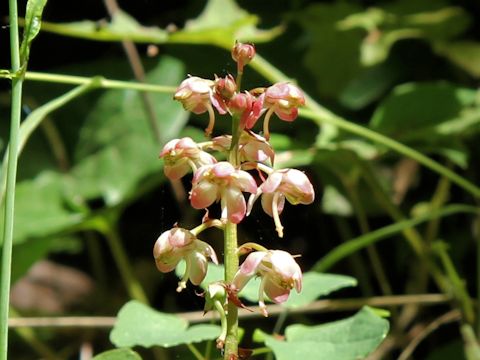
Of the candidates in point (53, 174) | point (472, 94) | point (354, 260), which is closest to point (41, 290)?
point (53, 174)

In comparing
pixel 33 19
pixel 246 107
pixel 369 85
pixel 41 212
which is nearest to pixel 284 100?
pixel 246 107

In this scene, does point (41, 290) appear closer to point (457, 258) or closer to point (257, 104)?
point (457, 258)

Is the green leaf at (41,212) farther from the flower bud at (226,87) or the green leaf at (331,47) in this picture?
the flower bud at (226,87)

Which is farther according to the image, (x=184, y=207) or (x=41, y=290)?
(x=41, y=290)

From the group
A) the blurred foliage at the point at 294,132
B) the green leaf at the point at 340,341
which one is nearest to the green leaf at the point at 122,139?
the blurred foliage at the point at 294,132

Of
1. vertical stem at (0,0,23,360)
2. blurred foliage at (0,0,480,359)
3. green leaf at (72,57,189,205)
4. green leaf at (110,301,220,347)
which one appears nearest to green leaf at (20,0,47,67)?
vertical stem at (0,0,23,360)

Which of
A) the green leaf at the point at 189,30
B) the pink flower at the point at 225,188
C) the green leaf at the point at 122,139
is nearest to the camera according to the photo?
the pink flower at the point at 225,188

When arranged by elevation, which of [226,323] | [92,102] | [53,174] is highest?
[92,102]
